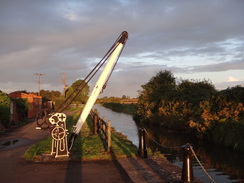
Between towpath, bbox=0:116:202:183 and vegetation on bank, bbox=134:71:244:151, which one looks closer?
towpath, bbox=0:116:202:183

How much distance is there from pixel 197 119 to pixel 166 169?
10604mm

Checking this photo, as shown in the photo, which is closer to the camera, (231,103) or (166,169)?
(166,169)

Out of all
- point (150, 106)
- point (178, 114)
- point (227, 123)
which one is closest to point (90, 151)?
point (227, 123)

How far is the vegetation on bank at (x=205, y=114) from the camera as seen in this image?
47.0ft

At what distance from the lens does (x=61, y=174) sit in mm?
7395

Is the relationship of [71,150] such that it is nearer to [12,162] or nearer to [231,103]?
[12,162]

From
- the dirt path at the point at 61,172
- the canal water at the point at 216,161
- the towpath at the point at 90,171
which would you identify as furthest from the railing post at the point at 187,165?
the canal water at the point at 216,161

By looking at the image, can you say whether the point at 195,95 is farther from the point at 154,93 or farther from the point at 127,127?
the point at 154,93

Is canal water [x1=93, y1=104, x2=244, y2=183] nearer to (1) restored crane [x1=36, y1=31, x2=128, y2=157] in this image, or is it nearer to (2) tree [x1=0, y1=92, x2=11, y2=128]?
(1) restored crane [x1=36, y1=31, x2=128, y2=157]

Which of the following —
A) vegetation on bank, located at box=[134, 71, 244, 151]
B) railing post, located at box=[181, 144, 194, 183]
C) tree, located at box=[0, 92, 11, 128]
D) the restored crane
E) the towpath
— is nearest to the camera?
railing post, located at box=[181, 144, 194, 183]

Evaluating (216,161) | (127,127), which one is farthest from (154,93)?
(216,161)

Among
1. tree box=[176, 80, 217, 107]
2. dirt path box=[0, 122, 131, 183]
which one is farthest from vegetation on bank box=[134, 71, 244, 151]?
dirt path box=[0, 122, 131, 183]

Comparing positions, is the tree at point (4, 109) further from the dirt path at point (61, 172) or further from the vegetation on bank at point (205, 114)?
the vegetation on bank at point (205, 114)

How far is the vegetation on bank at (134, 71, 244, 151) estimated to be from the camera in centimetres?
1434
